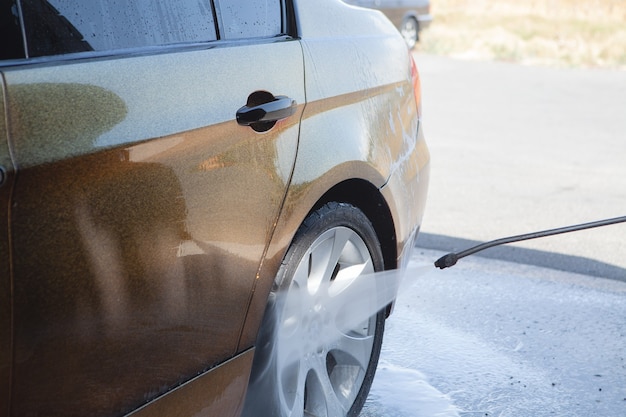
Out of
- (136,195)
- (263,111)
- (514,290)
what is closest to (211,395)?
(136,195)

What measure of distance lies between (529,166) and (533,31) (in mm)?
18235

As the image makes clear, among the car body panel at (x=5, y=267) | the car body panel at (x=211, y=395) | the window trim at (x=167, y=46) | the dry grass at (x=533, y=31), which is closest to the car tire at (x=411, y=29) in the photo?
the dry grass at (x=533, y=31)

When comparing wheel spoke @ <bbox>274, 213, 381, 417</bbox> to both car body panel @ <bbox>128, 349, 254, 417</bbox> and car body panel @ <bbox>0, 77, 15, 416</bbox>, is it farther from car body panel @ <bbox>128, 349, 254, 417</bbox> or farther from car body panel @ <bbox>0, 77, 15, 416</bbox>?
car body panel @ <bbox>0, 77, 15, 416</bbox>

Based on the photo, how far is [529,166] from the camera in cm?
800

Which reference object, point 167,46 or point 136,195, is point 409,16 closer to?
point 167,46

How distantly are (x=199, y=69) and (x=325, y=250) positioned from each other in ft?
2.70

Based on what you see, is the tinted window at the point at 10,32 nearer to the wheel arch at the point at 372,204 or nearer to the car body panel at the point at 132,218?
the car body panel at the point at 132,218

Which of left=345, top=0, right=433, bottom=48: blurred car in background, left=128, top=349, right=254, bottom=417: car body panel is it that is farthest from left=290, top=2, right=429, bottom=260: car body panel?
left=345, top=0, right=433, bottom=48: blurred car in background

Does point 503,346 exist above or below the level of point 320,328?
below

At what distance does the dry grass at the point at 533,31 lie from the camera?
19.2m

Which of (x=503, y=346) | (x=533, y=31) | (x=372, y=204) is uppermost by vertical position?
(x=372, y=204)

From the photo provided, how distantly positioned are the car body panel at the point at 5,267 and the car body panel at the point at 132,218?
0.7 inches

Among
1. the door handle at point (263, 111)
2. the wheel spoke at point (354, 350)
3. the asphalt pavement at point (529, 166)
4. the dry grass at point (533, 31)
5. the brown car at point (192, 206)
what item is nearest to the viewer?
the brown car at point (192, 206)

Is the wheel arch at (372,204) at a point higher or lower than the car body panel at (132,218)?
lower
